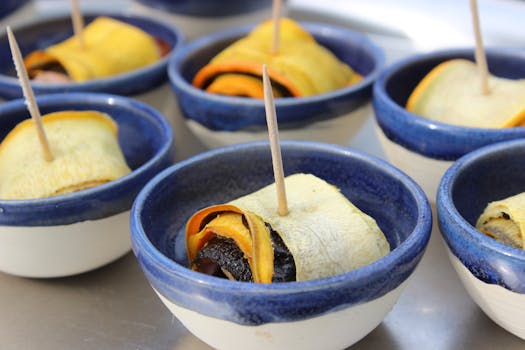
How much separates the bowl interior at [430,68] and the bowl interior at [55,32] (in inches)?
17.6

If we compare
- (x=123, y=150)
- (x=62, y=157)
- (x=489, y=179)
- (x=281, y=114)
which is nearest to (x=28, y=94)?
(x=62, y=157)

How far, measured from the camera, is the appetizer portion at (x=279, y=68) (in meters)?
1.05

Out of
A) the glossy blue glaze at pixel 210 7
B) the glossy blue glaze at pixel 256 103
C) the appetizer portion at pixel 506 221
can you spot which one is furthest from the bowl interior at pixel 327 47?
the appetizer portion at pixel 506 221

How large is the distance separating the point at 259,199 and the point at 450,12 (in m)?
0.91

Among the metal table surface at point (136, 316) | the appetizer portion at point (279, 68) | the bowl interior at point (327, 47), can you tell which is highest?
the appetizer portion at point (279, 68)

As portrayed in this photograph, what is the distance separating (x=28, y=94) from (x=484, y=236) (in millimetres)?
524

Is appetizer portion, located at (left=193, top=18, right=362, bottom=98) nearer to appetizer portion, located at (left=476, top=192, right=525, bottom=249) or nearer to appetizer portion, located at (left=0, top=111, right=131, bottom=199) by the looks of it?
appetizer portion, located at (left=0, top=111, right=131, bottom=199)

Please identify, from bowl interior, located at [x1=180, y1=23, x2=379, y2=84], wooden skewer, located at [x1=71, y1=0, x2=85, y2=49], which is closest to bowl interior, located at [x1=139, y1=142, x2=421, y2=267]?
bowl interior, located at [x1=180, y1=23, x2=379, y2=84]

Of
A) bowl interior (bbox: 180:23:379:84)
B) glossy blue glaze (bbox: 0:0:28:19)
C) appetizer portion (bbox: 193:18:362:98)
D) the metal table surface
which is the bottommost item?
the metal table surface

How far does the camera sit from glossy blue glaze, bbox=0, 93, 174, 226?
78cm

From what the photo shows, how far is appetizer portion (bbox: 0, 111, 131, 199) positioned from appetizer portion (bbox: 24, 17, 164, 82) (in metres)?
0.20

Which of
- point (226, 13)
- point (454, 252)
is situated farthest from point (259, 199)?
point (226, 13)

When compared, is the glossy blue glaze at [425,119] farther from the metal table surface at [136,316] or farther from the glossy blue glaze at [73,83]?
the glossy blue glaze at [73,83]

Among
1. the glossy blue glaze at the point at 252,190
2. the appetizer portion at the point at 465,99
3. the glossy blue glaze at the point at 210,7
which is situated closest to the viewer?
the glossy blue glaze at the point at 252,190
